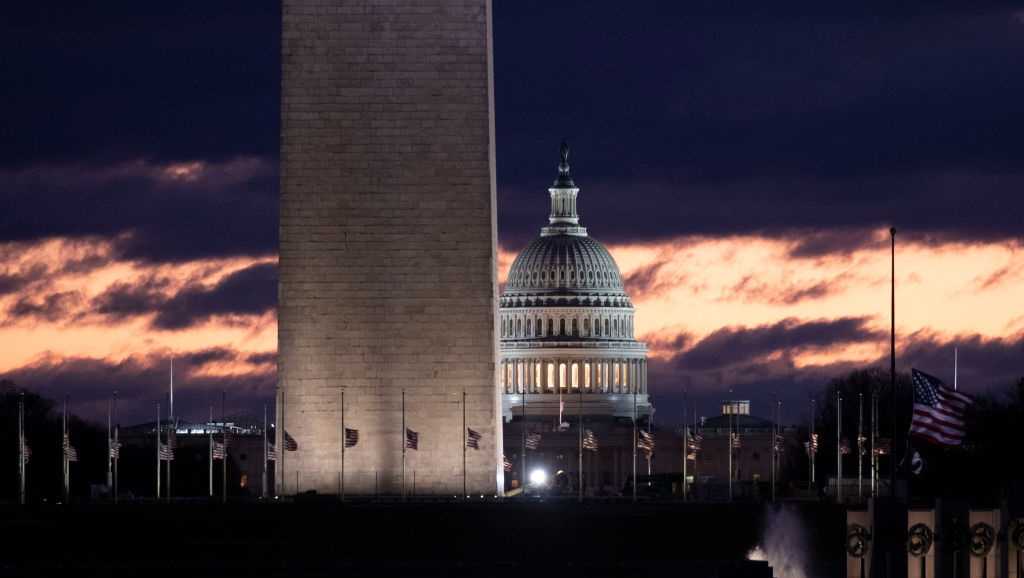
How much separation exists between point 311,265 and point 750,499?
68.9ft

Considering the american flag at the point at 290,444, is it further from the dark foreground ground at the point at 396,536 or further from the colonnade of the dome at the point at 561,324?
the colonnade of the dome at the point at 561,324

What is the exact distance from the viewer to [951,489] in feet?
337

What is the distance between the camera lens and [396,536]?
286ft

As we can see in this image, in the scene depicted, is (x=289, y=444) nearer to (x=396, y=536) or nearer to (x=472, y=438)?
(x=472, y=438)

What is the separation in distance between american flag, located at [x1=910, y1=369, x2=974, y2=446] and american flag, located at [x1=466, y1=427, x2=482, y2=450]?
108 feet

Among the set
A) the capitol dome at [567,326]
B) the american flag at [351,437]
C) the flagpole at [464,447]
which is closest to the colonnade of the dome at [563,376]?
the capitol dome at [567,326]

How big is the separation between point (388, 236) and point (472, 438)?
6.46 meters

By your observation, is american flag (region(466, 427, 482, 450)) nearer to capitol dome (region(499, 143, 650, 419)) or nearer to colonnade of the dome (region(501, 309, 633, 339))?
capitol dome (region(499, 143, 650, 419))

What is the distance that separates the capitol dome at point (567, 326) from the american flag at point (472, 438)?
321 feet

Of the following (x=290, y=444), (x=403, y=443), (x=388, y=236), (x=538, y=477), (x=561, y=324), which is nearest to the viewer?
(x=290, y=444)

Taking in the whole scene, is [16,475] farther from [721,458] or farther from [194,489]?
[721,458]

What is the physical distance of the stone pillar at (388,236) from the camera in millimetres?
95938

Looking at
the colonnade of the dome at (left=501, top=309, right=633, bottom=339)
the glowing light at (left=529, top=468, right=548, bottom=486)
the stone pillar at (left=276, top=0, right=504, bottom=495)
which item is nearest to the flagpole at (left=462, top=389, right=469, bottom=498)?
the stone pillar at (left=276, top=0, right=504, bottom=495)

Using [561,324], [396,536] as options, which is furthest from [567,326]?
[396,536]
